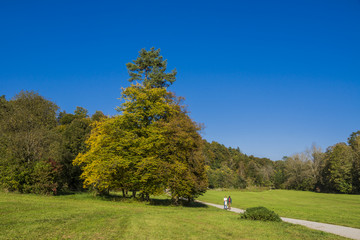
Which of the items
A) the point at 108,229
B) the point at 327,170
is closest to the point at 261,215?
the point at 108,229

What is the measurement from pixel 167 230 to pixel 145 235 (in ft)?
4.74

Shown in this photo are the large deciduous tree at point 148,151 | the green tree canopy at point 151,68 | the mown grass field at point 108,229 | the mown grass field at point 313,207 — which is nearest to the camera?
the mown grass field at point 108,229

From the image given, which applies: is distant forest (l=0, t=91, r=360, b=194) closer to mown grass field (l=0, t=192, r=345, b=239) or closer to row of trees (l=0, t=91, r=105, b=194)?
row of trees (l=0, t=91, r=105, b=194)

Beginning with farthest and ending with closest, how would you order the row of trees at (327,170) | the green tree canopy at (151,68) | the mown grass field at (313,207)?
the row of trees at (327,170)
the green tree canopy at (151,68)
the mown grass field at (313,207)

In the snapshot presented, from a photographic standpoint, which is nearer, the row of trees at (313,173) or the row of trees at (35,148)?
the row of trees at (35,148)

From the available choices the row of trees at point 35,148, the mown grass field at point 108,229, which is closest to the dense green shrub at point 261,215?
the mown grass field at point 108,229

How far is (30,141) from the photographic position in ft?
84.9

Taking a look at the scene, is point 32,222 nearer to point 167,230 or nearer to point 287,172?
point 167,230

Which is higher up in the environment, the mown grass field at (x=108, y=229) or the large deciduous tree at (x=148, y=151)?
the large deciduous tree at (x=148, y=151)

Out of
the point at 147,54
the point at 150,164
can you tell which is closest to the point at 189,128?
the point at 150,164

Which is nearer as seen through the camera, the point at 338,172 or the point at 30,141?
the point at 30,141

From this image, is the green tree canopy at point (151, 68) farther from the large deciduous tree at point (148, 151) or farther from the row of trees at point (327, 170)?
the row of trees at point (327, 170)

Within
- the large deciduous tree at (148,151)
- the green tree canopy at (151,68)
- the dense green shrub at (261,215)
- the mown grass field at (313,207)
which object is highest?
the green tree canopy at (151,68)

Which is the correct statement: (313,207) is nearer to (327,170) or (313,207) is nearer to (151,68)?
(151,68)
